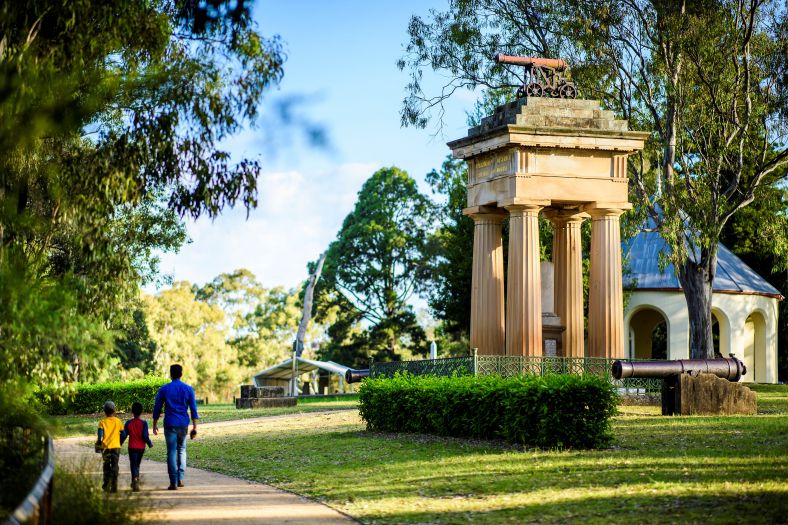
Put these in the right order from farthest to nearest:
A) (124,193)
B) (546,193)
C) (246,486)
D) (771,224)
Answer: (771,224) → (546,193) → (124,193) → (246,486)

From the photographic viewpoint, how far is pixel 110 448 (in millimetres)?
14047

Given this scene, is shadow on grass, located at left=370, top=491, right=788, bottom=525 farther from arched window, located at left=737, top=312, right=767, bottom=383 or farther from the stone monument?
arched window, located at left=737, top=312, right=767, bottom=383

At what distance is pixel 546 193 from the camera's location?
29875 mm

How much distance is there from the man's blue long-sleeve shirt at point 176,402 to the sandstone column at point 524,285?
1568 cm

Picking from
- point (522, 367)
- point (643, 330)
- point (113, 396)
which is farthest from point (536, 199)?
point (643, 330)

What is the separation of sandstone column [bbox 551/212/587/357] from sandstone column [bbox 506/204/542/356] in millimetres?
2274

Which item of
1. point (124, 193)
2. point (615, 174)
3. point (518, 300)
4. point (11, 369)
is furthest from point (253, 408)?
point (11, 369)

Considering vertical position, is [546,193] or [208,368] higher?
[546,193]

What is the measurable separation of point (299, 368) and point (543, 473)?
41336mm

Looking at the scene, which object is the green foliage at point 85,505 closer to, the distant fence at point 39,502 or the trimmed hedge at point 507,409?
the distant fence at point 39,502

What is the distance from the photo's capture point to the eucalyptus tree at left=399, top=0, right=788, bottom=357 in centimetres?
3450

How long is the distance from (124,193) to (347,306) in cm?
5423

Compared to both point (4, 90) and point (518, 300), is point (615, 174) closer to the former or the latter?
point (518, 300)

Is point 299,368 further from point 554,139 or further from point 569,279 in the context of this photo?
point 554,139
